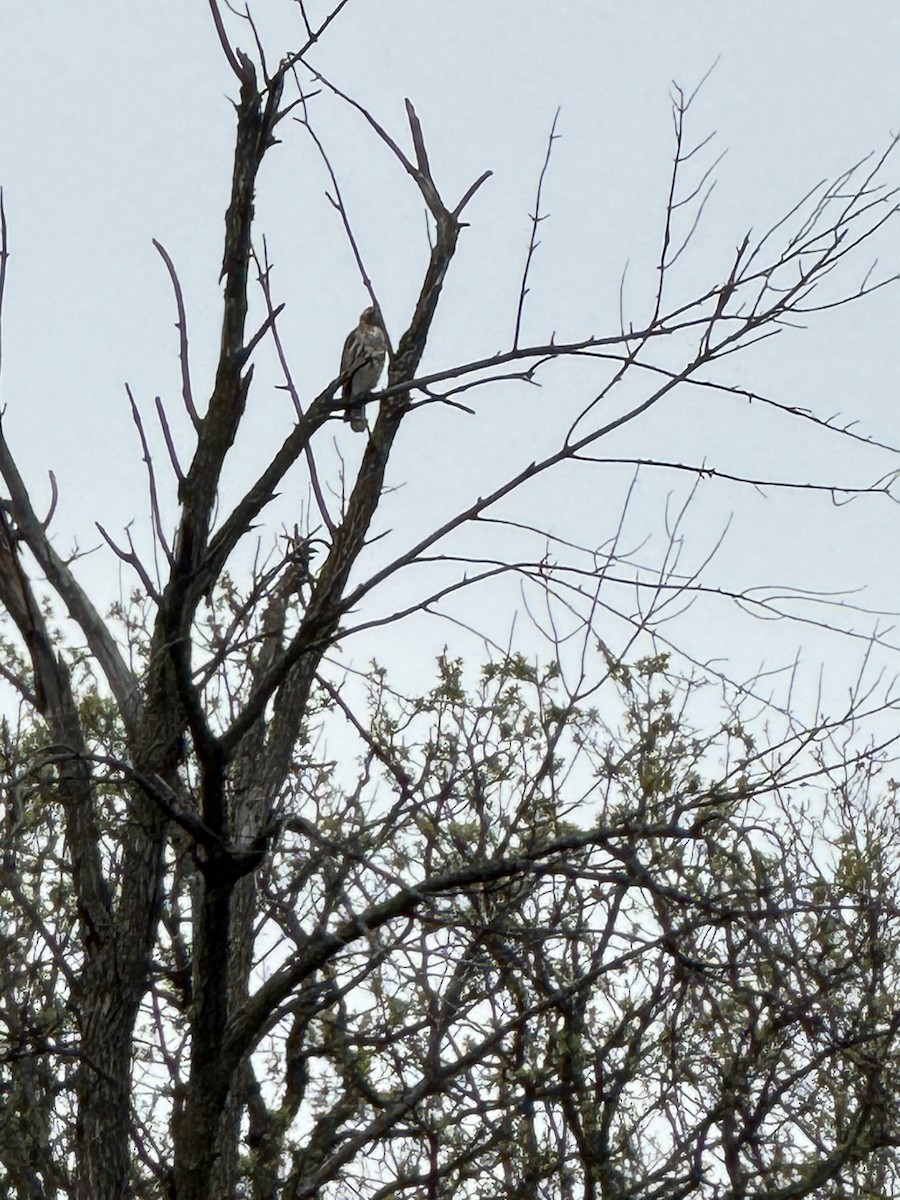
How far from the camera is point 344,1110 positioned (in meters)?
6.63

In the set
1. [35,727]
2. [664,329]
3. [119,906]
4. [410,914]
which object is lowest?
[410,914]

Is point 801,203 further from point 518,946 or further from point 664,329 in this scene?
point 518,946

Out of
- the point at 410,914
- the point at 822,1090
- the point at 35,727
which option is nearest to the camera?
the point at 410,914

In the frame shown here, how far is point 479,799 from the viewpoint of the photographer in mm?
6605

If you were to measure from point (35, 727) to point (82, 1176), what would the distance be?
3.54 meters

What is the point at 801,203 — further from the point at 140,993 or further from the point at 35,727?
the point at 35,727

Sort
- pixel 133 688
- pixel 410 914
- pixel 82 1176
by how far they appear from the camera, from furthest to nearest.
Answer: pixel 133 688 → pixel 82 1176 → pixel 410 914

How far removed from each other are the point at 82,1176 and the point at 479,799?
249 cm

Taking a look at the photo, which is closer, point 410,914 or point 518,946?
point 410,914

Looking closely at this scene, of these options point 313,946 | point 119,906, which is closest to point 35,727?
Result: point 119,906

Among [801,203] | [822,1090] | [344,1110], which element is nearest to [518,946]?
[344,1110]

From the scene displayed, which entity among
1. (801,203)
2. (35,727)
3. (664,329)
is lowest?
(664,329)

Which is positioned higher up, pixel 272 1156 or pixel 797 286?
pixel 797 286

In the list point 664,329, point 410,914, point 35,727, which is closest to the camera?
point 664,329
